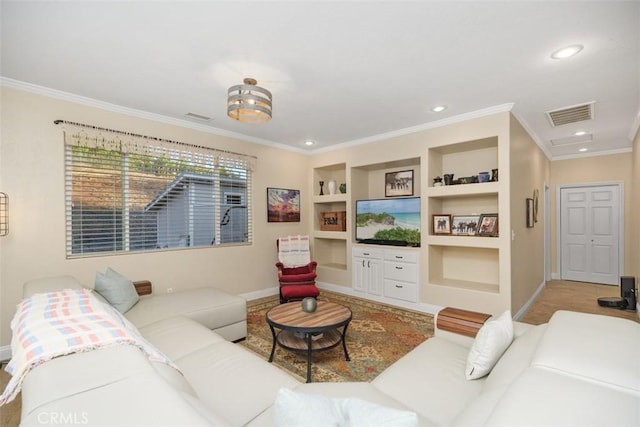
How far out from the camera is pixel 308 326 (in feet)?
7.87

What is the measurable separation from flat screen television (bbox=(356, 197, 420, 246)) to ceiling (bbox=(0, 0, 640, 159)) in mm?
1344

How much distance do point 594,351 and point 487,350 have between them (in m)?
0.47

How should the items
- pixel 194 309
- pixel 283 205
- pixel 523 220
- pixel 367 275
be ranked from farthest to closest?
pixel 283 205 → pixel 367 275 → pixel 523 220 → pixel 194 309

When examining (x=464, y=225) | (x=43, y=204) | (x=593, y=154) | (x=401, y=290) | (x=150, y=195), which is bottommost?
(x=401, y=290)

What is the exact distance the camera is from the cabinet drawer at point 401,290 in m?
4.17

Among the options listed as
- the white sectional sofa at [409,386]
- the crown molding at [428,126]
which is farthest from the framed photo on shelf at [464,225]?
the white sectional sofa at [409,386]

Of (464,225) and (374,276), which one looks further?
(374,276)

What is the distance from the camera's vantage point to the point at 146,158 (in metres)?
3.65

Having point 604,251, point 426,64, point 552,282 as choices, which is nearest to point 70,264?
point 426,64

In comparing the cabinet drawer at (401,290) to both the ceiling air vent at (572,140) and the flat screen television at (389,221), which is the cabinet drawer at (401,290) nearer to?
the flat screen television at (389,221)

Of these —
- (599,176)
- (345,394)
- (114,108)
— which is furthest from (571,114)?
(114,108)

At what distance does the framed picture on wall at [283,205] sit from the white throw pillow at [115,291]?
2480 mm

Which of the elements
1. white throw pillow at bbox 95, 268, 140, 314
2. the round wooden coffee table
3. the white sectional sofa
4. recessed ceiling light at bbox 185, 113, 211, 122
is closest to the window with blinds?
recessed ceiling light at bbox 185, 113, 211, 122

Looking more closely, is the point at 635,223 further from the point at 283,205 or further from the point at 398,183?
the point at 283,205
